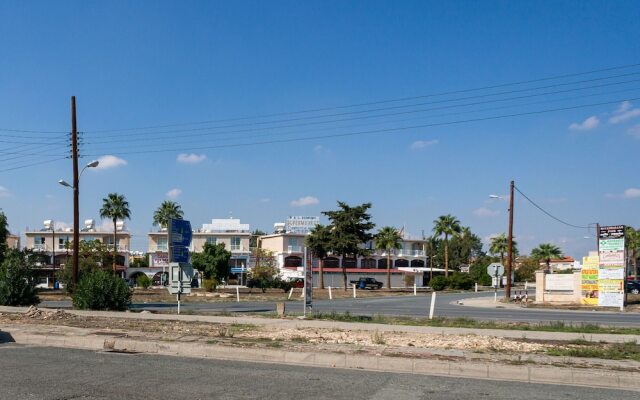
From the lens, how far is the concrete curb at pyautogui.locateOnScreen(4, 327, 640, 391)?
10000 millimetres

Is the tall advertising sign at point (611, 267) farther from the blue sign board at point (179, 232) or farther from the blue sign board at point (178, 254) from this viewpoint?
the blue sign board at point (178, 254)

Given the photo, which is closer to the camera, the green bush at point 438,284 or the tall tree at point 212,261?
the tall tree at point 212,261

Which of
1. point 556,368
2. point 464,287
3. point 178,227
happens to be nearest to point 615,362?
point 556,368

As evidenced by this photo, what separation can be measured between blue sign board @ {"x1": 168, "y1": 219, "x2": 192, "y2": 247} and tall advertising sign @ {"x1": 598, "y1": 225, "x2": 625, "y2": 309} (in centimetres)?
2295

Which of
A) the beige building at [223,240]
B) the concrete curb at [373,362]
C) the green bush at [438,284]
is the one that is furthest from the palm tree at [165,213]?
the concrete curb at [373,362]

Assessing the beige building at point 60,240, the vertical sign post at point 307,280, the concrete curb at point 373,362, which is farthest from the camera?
the beige building at point 60,240

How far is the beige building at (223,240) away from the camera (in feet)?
309

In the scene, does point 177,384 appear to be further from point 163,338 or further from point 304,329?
point 304,329

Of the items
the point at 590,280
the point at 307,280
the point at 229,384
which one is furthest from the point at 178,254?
the point at 590,280

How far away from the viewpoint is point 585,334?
16.2m

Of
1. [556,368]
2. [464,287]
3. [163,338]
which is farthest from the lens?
[464,287]

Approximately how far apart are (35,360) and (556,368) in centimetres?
930

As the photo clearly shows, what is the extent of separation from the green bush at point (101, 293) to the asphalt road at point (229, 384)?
1303cm

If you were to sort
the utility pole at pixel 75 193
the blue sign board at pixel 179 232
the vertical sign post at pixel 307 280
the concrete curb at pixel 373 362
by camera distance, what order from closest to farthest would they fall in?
the concrete curb at pixel 373 362, the vertical sign post at pixel 307 280, the blue sign board at pixel 179 232, the utility pole at pixel 75 193
